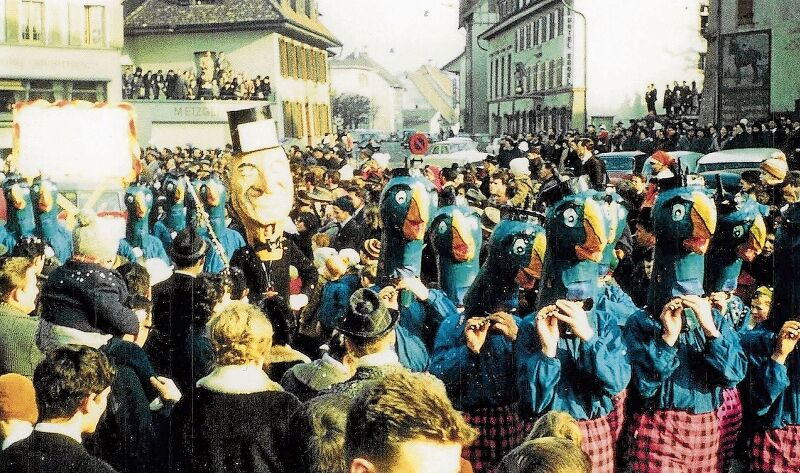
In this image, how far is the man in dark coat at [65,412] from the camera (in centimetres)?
346

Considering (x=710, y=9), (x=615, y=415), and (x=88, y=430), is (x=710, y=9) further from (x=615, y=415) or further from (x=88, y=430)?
(x=88, y=430)

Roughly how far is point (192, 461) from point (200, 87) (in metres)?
13.2

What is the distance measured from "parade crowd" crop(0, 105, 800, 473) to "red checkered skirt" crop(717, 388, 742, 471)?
0.01 metres

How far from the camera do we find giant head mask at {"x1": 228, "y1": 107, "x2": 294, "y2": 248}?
757 cm

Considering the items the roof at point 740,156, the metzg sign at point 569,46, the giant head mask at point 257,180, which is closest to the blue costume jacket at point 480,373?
the giant head mask at point 257,180

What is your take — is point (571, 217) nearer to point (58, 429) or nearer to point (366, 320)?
point (366, 320)

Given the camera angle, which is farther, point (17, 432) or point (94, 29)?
point (94, 29)

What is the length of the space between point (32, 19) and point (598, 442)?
80.1ft

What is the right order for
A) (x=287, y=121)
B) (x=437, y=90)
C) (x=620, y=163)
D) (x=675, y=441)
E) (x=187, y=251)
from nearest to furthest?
(x=675, y=441) → (x=187, y=251) → (x=620, y=163) → (x=287, y=121) → (x=437, y=90)

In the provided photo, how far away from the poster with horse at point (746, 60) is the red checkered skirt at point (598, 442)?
23.6m

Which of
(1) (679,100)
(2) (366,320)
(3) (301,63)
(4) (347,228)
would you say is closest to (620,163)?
(3) (301,63)

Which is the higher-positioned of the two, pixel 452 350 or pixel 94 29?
pixel 94 29

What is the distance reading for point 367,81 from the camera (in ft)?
163

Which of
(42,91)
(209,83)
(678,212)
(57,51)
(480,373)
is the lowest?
(480,373)
